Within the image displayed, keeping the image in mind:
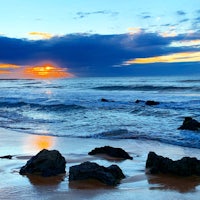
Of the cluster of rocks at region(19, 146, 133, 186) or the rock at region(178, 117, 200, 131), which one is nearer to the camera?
the cluster of rocks at region(19, 146, 133, 186)

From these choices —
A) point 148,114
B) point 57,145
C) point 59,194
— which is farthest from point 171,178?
point 148,114

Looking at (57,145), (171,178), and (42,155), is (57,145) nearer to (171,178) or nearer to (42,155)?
(42,155)

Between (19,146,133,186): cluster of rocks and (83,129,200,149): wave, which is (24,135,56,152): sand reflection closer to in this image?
(83,129,200,149): wave

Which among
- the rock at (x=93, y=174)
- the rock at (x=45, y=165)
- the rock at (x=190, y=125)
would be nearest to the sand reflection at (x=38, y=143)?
the rock at (x=45, y=165)

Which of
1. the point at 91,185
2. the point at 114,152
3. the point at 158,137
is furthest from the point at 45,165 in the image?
the point at 158,137

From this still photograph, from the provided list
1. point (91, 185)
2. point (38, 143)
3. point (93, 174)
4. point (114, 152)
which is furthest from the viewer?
point (38, 143)

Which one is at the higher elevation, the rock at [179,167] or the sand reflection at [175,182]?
the rock at [179,167]

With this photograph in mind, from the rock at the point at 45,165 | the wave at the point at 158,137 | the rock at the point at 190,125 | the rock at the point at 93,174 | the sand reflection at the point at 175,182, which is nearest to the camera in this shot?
the sand reflection at the point at 175,182

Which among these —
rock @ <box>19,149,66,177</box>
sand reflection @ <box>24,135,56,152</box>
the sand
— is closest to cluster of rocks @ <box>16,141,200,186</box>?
rock @ <box>19,149,66,177</box>

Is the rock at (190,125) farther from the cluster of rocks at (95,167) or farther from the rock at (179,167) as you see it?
the rock at (179,167)

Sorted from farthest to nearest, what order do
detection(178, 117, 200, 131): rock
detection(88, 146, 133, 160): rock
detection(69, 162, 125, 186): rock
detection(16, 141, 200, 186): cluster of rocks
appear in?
detection(178, 117, 200, 131): rock
detection(88, 146, 133, 160): rock
detection(16, 141, 200, 186): cluster of rocks
detection(69, 162, 125, 186): rock

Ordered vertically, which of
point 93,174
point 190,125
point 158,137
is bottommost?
point 158,137

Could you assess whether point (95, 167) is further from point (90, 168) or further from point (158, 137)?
point (158, 137)

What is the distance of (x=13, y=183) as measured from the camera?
19.1 ft
